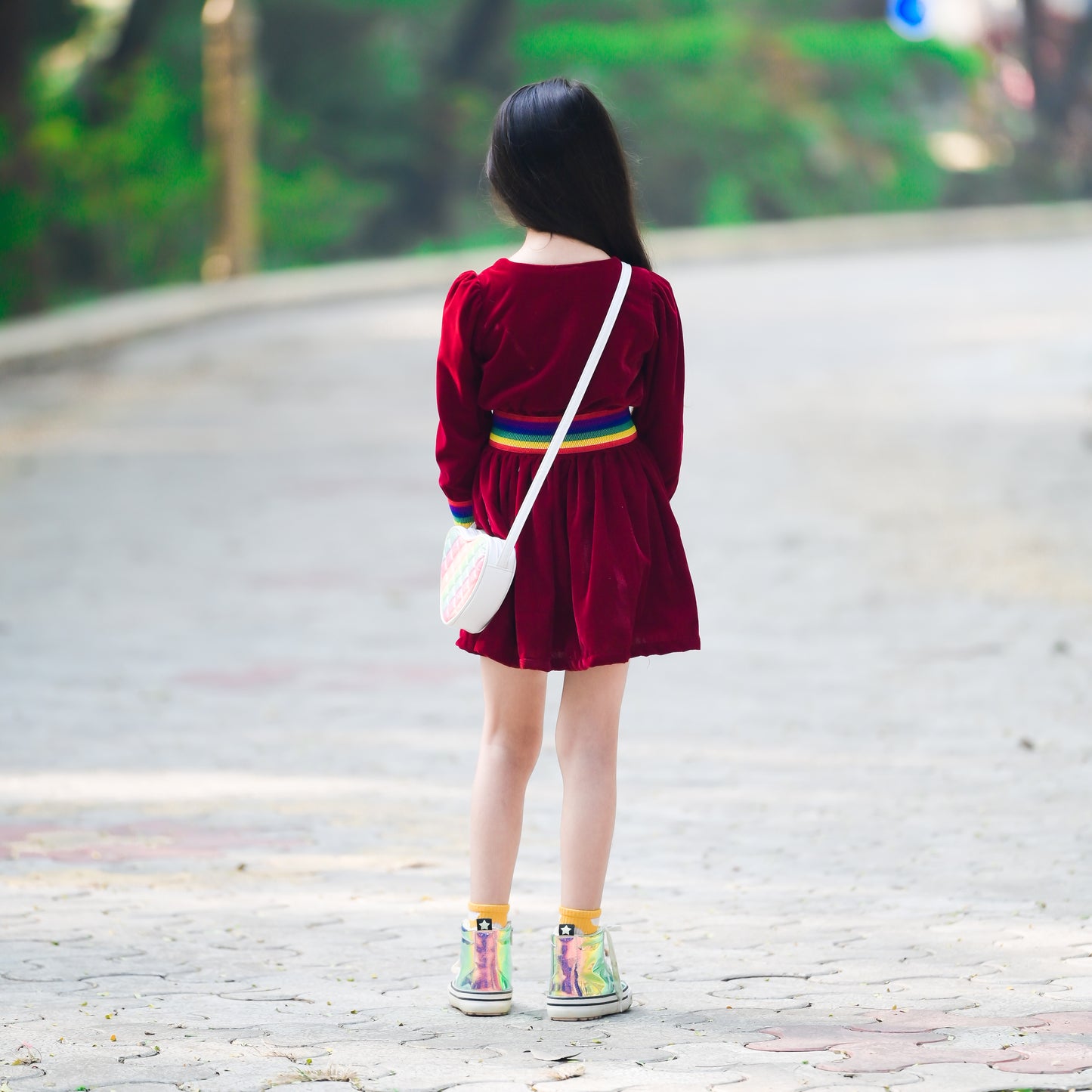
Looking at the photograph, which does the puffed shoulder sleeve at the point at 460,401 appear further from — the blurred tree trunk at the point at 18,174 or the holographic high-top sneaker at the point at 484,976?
the blurred tree trunk at the point at 18,174

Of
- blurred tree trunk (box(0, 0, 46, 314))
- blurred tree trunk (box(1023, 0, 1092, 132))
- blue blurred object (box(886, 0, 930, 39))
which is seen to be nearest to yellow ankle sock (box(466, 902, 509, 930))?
blurred tree trunk (box(0, 0, 46, 314))

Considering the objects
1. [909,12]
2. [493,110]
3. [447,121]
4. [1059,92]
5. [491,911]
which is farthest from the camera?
[1059,92]

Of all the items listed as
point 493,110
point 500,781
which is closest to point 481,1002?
point 500,781

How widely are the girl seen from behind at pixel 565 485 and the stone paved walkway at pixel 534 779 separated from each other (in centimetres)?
24

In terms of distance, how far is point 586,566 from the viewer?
3.87 metres

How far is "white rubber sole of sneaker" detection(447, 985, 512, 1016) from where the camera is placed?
392 cm

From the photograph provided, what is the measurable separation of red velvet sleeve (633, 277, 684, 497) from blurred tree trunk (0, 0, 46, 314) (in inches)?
745

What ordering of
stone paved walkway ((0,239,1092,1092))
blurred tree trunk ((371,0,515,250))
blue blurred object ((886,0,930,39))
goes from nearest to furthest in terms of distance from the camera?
stone paved walkway ((0,239,1092,1092))
blue blurred object ((886,0,930,39))
blurred tree trunk ((371,0,515,250))

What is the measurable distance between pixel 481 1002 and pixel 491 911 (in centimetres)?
18

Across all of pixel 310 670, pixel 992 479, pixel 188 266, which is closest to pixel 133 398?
pixel 992 479

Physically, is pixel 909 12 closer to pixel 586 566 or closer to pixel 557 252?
pixel 557 252

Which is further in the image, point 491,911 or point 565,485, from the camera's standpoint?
point 491,911

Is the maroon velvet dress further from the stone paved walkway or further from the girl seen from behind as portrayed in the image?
the stone paved walkway

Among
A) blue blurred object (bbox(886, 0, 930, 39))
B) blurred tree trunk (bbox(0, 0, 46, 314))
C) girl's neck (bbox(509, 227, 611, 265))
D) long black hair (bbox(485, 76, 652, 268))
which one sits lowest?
girl's neck (bbox(509, 227, 611, 265))
